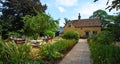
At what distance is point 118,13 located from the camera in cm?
1259

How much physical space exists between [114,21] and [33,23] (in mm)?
18355

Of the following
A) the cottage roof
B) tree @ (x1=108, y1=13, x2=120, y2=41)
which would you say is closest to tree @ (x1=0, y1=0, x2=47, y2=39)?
the cottage roof

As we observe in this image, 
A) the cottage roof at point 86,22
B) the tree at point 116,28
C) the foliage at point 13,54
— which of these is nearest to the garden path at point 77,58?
the tree at point 116,28

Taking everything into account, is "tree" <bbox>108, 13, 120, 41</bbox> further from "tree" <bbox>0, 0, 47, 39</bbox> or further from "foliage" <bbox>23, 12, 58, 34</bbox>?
"tree" <bbox>0, 0, 47, 39</bbox>

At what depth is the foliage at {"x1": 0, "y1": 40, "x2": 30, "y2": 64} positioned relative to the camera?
920 cm

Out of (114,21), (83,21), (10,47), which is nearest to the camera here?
(10,47)

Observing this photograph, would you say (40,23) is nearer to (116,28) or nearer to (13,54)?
(116,28)

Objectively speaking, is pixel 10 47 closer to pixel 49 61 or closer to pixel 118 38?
pixel 49 61

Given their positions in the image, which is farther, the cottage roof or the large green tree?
the cottage roof

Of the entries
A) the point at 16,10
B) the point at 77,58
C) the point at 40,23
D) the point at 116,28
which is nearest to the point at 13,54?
the point at 116,28

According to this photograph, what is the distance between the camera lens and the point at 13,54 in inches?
368

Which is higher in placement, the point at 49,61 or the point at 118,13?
the point at 118,13

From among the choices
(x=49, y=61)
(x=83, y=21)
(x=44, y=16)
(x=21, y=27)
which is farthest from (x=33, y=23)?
(x=83, y=21)

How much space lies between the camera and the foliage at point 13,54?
30.2 feet
